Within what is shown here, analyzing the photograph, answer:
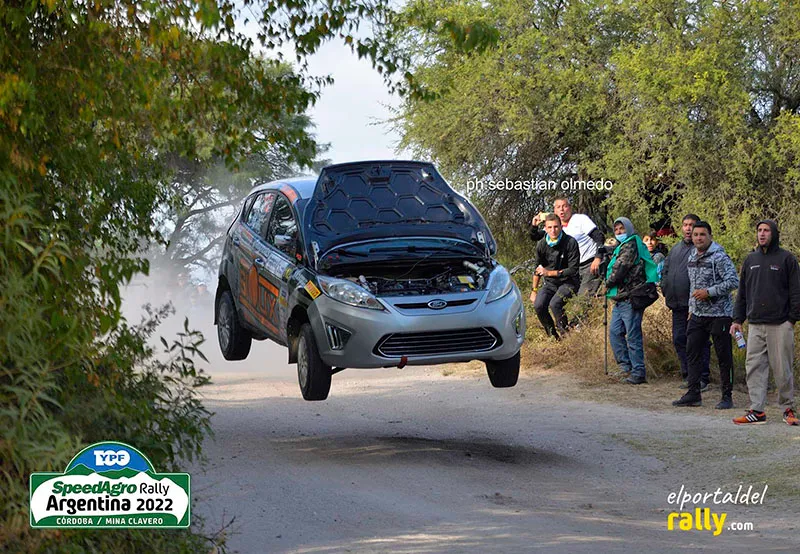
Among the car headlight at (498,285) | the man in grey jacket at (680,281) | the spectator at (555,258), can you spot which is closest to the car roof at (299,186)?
the car headlight at (498,285)

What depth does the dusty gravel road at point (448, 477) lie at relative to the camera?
320 inches

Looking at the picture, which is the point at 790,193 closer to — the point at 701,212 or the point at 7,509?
the point at 701,212

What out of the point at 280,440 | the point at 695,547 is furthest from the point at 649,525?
the point at 280,440

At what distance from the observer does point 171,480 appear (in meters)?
5.42

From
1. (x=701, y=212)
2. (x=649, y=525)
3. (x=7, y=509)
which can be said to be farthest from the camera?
(x=701, y=212)

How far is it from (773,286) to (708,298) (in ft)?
3.40

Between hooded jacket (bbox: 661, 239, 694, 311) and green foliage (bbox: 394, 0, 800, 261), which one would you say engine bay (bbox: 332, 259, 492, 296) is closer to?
hooded jacket (bbox: 661, 239, 694, 311)

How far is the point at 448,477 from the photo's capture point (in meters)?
9.91

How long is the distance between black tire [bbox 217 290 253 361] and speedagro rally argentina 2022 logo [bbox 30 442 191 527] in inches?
153

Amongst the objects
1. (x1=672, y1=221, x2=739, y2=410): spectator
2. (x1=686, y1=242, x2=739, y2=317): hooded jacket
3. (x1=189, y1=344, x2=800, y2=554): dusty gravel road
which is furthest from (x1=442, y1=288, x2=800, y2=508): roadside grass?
(x1=686, y1=242, x2=739, y2=317): hooded jacket

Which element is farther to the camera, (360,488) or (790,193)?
(790,193)

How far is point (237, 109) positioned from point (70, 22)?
5.77 ft

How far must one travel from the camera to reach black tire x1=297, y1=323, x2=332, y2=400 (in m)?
8.06

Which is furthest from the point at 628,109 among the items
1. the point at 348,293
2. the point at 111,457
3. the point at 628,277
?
the point at 111,457
